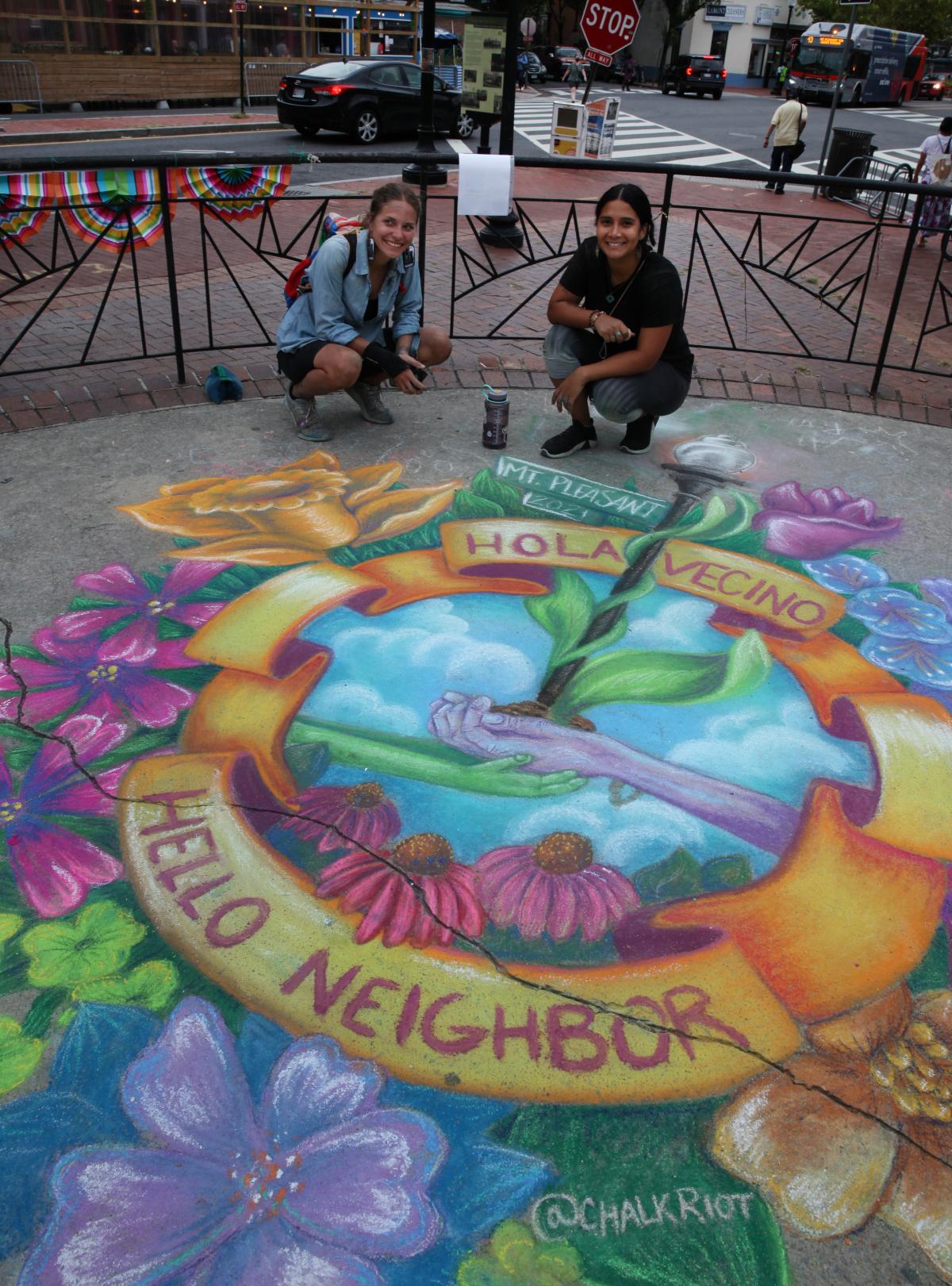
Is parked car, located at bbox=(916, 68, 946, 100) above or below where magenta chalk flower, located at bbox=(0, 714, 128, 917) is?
above

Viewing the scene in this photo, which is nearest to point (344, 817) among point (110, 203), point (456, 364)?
point (110, 203)

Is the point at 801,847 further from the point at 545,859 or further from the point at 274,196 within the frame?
the point at 274,196

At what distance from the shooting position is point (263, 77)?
76.7 ft

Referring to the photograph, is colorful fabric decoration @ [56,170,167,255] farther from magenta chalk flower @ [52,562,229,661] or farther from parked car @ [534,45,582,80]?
parked car @ [534,45,582,80]

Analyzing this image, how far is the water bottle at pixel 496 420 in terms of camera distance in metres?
4.61

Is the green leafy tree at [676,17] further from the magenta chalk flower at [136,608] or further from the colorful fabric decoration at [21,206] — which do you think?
the magenta chalk flower at [136,608]

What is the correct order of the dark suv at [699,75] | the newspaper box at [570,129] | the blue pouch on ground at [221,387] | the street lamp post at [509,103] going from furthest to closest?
the dark suv at [699,75], the newspaper box at [570,129], the street lamp post at [509,103], the blue pouch on ground at [221,387]

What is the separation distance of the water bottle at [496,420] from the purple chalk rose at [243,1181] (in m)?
3.24

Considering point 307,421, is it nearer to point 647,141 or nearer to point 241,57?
point 647,141

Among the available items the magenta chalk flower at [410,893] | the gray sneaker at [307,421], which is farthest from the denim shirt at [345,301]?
the magenta chalk flower at [410,893]

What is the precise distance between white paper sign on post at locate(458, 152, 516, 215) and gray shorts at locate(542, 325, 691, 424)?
1.01 metres

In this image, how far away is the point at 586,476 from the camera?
14.8 feet

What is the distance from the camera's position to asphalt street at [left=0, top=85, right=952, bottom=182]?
14.7m

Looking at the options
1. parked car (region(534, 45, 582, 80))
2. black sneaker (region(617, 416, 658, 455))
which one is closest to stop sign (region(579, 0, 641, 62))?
black sneaker (region(617, 416, 658, 455))
